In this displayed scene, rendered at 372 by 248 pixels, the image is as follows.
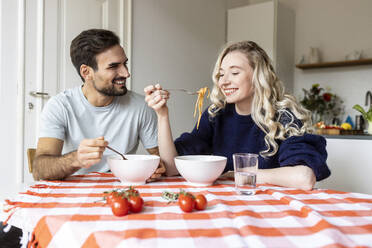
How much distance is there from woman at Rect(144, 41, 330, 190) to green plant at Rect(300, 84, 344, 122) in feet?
8.80

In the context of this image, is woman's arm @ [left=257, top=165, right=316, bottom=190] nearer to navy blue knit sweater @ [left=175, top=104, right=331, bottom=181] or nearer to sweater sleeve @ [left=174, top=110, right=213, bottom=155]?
navy blue knit sweater @ [left=175, top=104, right=331, bottom=181]

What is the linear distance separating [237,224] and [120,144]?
1.21 metres

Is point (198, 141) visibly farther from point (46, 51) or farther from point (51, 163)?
point (46, 51)

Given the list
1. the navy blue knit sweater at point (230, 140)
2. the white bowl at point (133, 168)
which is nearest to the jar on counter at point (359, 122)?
the navy blue knit sweater at point (230, 140)

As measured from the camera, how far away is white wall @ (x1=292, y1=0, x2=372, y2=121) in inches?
156

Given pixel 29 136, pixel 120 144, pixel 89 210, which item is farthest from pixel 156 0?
pixel 89 210

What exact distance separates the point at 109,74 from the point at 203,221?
125cm

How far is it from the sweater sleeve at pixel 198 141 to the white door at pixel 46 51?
1406 millimetres

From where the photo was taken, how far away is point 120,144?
179 centimetres

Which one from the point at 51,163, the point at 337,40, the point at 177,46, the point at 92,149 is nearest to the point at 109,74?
the point at 51,163

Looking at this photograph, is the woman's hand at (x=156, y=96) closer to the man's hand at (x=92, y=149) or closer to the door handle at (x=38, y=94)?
the man's hand at (x=92, y=149)

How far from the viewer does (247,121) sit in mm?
1587

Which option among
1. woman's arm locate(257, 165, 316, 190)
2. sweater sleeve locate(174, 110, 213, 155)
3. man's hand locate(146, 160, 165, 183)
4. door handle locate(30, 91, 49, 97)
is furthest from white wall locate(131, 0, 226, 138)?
woman's arm locate(257, 165, 316, 190)

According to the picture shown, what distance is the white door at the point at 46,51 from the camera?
237cm
